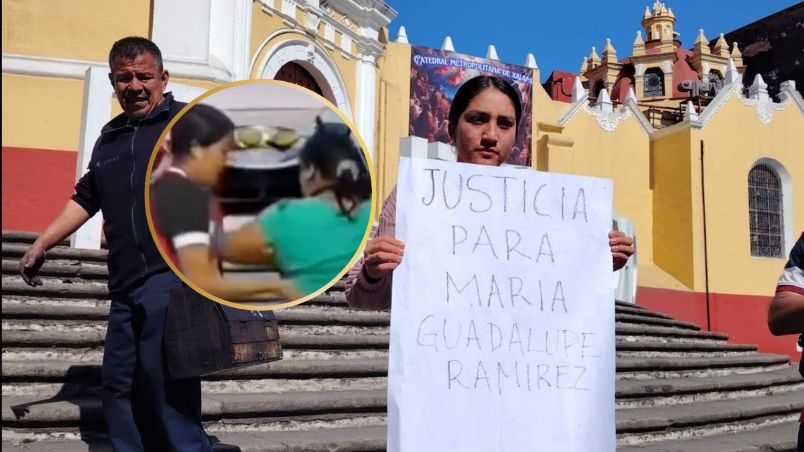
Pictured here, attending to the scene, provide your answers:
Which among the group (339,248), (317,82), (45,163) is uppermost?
(317,82)

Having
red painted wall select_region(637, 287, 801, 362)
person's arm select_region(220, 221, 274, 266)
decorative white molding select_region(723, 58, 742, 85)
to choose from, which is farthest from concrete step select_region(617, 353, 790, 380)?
decorative white molding select_region(723, 58, 742, 85)

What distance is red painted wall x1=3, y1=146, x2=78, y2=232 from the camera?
8422 mm

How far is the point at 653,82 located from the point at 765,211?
49.7ft

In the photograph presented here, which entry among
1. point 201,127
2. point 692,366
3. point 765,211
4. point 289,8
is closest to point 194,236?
point 201,127

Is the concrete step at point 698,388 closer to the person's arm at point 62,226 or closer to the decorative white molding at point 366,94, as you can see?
the person's arm at point 62,226

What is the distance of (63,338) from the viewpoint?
447 cm

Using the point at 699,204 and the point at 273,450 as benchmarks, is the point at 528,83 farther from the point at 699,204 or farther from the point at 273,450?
the point at 273,450

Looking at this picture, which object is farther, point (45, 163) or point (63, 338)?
point (45, 163)

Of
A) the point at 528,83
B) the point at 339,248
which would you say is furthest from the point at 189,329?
the point at 528,83

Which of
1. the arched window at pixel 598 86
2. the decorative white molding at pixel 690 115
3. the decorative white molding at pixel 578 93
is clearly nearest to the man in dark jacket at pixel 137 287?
the decorative white molding at pixel 578 93

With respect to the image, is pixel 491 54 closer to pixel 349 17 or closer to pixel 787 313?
pixel 349 17

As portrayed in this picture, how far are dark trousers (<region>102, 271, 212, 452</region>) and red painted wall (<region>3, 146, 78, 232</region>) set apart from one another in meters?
6.53

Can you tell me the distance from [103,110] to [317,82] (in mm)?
5877

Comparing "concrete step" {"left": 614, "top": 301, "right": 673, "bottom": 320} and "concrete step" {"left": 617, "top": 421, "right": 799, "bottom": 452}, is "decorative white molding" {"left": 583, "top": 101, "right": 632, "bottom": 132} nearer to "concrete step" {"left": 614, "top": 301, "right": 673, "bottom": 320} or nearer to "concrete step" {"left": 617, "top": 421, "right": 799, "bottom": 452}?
"concrete step" {"left": 614, "top": 301, "right": 673, "bottom": 320}
